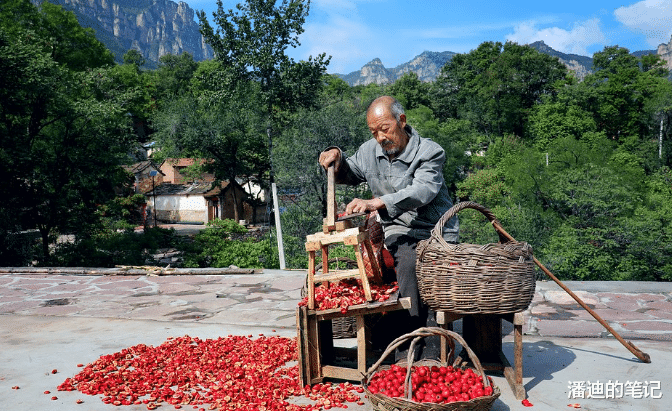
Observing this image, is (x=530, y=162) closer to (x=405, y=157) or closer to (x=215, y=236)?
(x=215, y=236)

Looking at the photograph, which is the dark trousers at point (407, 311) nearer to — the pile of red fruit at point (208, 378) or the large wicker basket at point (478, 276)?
the large wicker basket at point (478, 276)

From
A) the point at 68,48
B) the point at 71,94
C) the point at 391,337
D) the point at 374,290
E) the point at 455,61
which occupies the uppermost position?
the point at 455,61

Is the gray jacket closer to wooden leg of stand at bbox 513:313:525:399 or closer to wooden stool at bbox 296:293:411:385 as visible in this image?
wooden stool at bbox 296:293:411:385

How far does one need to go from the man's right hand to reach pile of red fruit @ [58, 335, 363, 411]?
1579 mm

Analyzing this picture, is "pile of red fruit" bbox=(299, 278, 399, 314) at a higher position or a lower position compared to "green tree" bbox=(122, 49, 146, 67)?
lower

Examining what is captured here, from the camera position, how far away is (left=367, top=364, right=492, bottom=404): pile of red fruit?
289cm

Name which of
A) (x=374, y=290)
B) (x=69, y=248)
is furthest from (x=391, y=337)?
(x=69, y=248)

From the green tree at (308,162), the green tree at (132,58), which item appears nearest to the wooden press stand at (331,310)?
the green tree at (308,162)

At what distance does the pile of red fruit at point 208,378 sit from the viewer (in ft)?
11.6

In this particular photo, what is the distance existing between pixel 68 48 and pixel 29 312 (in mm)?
26278

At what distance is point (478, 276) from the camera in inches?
128

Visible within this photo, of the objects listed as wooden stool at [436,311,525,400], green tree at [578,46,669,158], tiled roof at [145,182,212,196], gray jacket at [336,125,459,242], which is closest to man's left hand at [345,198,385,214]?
gray jacket at [336,125,459,242]

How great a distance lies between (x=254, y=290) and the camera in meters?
7.72

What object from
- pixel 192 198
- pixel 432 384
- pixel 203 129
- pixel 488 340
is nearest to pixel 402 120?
pixel 488 340
